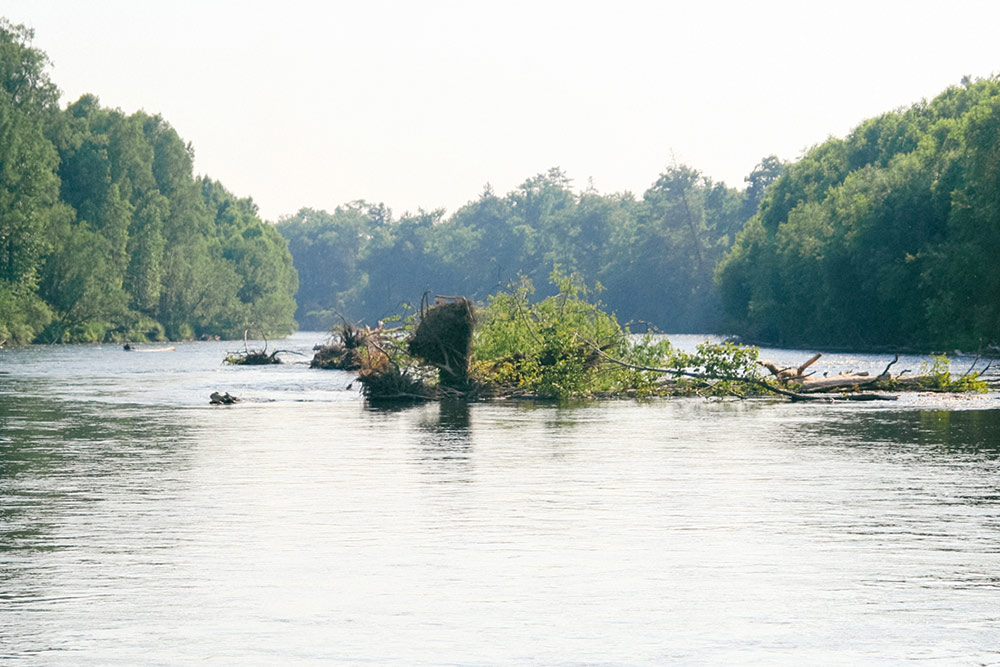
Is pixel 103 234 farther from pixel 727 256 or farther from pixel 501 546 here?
pixel 501 546

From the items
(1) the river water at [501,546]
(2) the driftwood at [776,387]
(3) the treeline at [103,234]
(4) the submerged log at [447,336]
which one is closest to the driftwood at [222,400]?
(4) the submerged log at [447,336]

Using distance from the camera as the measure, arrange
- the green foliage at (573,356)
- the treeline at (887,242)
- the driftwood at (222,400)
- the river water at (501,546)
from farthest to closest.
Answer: the treeline at (887,242) < the green foliage at (573,356) < the driftwood at (222,400) < the river water at (501,546)

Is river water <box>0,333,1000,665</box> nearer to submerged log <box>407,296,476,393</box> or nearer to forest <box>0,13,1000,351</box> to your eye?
submerged log <box>407,296,476,393</box>

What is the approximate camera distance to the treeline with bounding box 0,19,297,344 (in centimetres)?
9950

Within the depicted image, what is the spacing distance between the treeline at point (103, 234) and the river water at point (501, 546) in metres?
76.6

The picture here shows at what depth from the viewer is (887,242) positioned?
84.1 meters

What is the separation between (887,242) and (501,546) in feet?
247

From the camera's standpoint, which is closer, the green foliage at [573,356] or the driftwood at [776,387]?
the driftwood at [776,387]

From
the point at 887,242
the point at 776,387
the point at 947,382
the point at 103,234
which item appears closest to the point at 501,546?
the point at 776,387

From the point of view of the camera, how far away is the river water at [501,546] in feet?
30.5

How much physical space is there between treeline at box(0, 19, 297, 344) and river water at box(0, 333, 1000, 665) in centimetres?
7658

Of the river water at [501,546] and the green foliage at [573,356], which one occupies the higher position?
the green foliage at [573,356]

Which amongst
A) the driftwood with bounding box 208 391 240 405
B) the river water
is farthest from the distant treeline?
the river water

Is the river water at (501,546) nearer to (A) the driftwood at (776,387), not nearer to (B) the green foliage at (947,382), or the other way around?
(A) the driftwood at (776,387)
